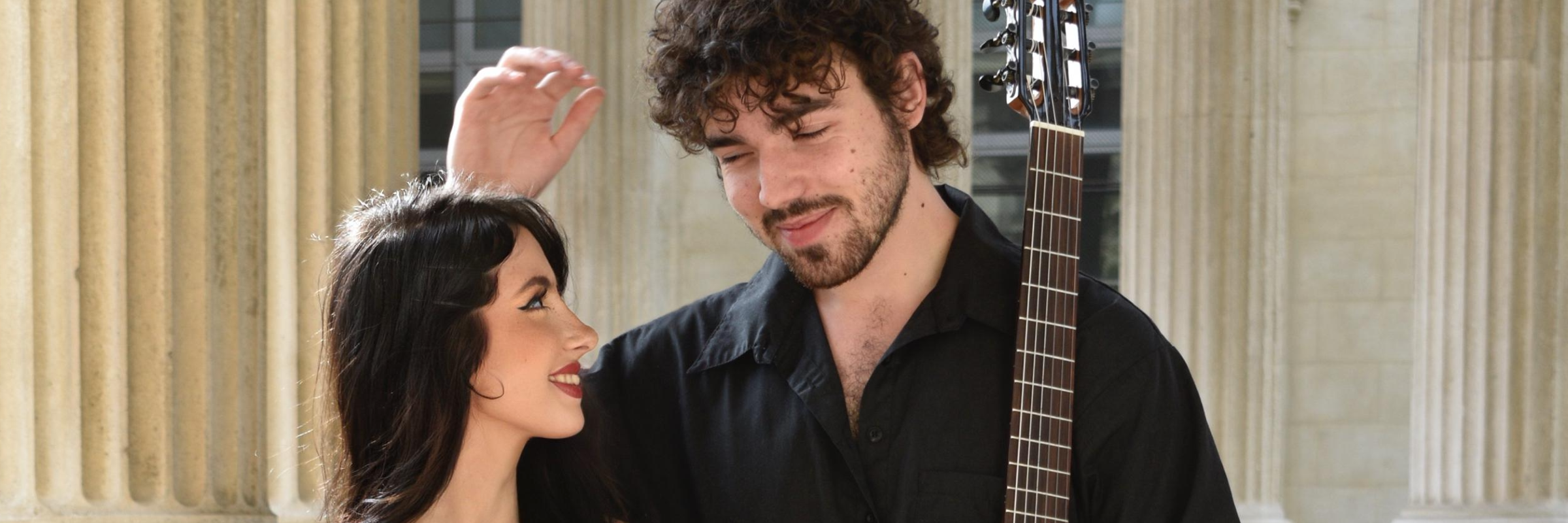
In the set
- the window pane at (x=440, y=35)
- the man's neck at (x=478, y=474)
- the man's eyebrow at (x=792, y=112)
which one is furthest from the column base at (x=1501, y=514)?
the window pane at (x=440, y=35)

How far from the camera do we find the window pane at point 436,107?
8.38 metres

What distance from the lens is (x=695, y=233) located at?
7.79m

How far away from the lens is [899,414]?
205cm

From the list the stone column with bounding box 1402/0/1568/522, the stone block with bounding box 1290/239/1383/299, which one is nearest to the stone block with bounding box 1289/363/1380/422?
the stone block with bounding box 1290/239/1383/299

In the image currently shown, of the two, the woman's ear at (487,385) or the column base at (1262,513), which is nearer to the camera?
the woman's ear at (487,385)

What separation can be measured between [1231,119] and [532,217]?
15.4 feet

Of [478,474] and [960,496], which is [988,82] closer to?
[960,496]

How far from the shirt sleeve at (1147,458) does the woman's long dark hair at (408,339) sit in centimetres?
80

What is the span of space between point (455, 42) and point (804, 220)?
6.72 meters

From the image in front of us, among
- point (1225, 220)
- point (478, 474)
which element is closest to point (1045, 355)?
point (478, 474)

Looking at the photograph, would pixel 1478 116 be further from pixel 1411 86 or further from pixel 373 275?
pixel 373 275

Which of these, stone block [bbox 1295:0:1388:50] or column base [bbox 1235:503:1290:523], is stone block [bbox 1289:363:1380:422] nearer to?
stone block [bbox 1295:0:1388:50]

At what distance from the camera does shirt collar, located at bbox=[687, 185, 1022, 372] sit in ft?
6.78

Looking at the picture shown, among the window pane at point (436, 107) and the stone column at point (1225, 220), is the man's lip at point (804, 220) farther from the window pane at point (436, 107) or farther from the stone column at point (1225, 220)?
the window pane at point (436, 107)
